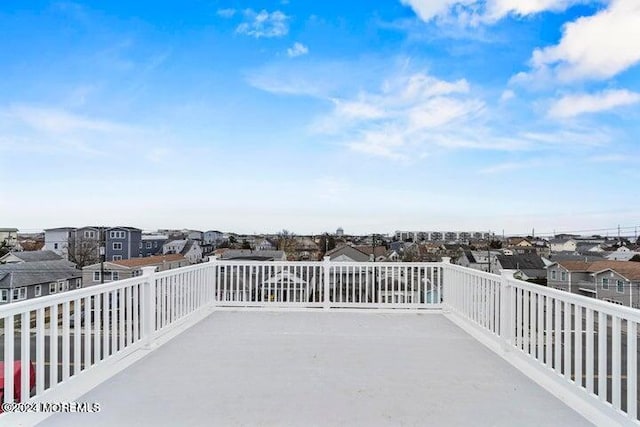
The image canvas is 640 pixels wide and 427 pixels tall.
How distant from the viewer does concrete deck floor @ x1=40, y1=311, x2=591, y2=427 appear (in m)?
2.20

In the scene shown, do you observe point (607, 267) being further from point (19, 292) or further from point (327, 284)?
point (19, 292)

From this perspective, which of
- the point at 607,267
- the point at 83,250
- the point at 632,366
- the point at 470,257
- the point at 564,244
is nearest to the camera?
the point at 632,366

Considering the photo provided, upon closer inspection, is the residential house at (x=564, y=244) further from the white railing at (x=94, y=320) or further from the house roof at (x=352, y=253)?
the white railing at (x=94, y=320)

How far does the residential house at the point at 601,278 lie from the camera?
34.5 feet

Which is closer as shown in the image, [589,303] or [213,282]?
[589,303]

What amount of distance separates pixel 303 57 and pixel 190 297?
5.60m

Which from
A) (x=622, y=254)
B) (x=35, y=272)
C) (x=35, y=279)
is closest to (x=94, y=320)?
(x=35, y=279)

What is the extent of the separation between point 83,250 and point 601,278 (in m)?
14.2

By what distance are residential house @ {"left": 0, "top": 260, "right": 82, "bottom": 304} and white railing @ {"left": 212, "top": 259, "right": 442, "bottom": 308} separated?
76.7 inches

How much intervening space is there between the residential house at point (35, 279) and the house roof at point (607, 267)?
13370 millimetres

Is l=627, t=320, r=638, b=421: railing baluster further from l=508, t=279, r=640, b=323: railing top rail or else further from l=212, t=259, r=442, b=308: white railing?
l=212, t=259, r=442, b=308: white railing

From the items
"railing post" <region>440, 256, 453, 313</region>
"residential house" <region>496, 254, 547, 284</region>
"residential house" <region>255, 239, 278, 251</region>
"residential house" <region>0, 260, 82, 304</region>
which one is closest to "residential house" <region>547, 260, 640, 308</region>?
"residential house" <region>496, 254, 547, 284</region>

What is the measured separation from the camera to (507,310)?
3529 mm

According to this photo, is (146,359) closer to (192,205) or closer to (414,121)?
(414,121)
